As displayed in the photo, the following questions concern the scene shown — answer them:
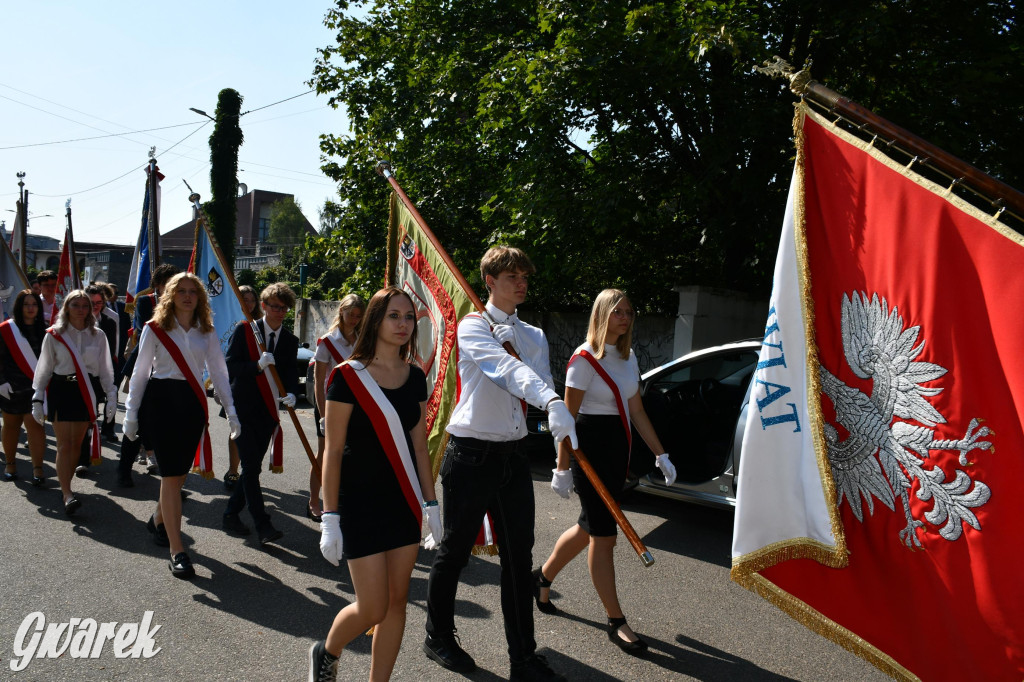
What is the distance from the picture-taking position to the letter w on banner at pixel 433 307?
15.0ft

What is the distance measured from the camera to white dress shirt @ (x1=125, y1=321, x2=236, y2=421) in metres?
5.36

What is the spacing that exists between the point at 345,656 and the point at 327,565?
1603 millimetres

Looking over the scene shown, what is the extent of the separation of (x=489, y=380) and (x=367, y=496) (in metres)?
0.81

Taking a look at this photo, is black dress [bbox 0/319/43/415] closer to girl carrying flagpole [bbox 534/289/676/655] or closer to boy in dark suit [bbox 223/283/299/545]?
boy in dark suit [bbox 223/283/299/545]

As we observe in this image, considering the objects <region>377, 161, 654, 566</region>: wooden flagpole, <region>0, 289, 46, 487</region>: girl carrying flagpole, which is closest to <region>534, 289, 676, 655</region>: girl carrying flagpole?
<region>377, 161, 654, 566</region>: wooden flagpole

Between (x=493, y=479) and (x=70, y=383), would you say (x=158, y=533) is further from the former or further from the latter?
(x=493, y=479)

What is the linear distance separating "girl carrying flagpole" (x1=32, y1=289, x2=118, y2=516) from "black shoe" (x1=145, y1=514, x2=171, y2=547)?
3.32 ft

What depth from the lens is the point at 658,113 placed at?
1088 cm

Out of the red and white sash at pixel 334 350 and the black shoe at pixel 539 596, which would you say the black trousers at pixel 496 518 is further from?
the red and white sash at pixel 334 350

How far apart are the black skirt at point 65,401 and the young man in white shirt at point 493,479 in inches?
171

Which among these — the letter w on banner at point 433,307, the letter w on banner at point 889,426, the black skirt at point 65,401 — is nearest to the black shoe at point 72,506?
the black skirt at point 65,401

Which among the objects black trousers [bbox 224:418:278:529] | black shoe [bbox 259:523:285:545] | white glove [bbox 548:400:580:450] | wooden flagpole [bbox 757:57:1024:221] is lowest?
black shoe [bbox 259:523:285:545]

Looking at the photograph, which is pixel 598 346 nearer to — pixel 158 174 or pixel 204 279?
pixel 204 279

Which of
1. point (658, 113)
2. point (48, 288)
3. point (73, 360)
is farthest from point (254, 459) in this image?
point (658, 113)
